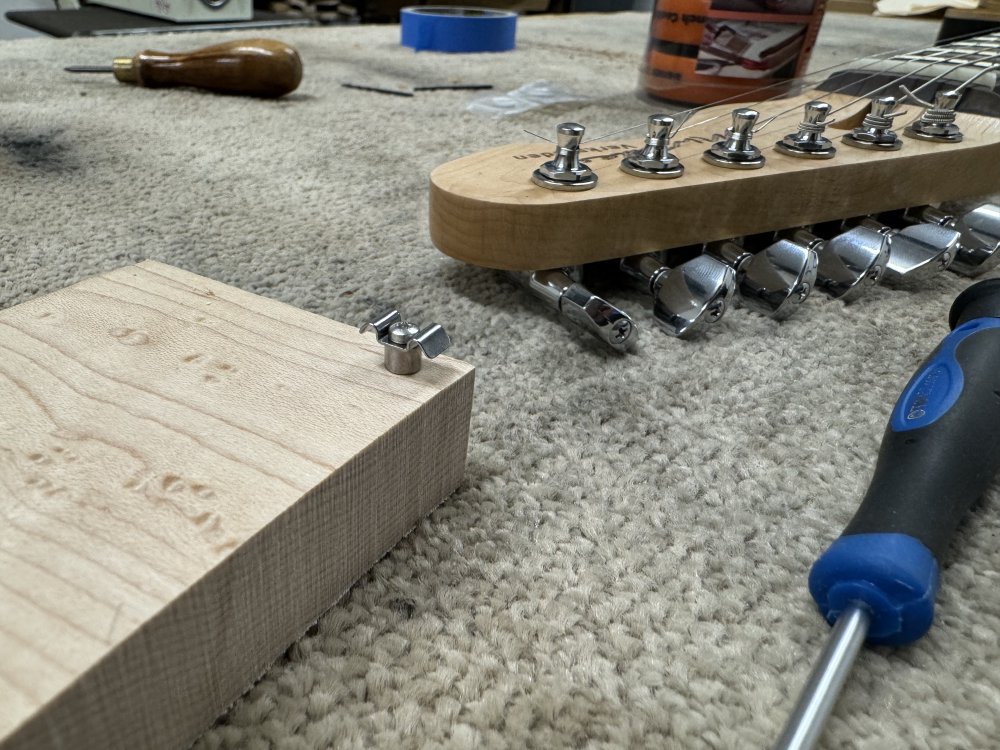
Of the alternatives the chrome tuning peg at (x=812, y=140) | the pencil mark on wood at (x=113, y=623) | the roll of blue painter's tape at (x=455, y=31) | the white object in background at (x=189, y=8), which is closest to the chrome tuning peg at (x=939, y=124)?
the chrome tuning peg at (x=812, y=140)

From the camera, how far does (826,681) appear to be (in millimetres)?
240

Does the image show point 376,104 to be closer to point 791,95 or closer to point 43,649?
point 791,95

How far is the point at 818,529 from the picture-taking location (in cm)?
33

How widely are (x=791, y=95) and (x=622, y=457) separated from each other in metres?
0.55

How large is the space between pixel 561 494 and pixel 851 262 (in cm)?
31

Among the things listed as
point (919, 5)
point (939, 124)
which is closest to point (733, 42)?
point (939, 124)

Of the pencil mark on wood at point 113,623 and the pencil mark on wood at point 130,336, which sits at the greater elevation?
the pencil mark on wood at point 113,623

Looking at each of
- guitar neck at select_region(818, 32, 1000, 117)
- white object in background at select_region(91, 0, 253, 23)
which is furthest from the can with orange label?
white object in background at select_region(91, 0, 253, 23)

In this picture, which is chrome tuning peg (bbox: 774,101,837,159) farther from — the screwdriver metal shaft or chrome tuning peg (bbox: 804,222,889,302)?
the screwdriver metal shaft

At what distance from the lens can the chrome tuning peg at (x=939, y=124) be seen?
620mm

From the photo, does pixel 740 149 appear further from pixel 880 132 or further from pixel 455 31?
pixel 455 31

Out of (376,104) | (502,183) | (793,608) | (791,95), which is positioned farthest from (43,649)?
(376,104)

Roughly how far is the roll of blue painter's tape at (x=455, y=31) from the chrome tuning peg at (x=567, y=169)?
0.98m

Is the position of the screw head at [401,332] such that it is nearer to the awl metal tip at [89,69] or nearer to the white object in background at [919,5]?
the awl metal tip at [89,69]
